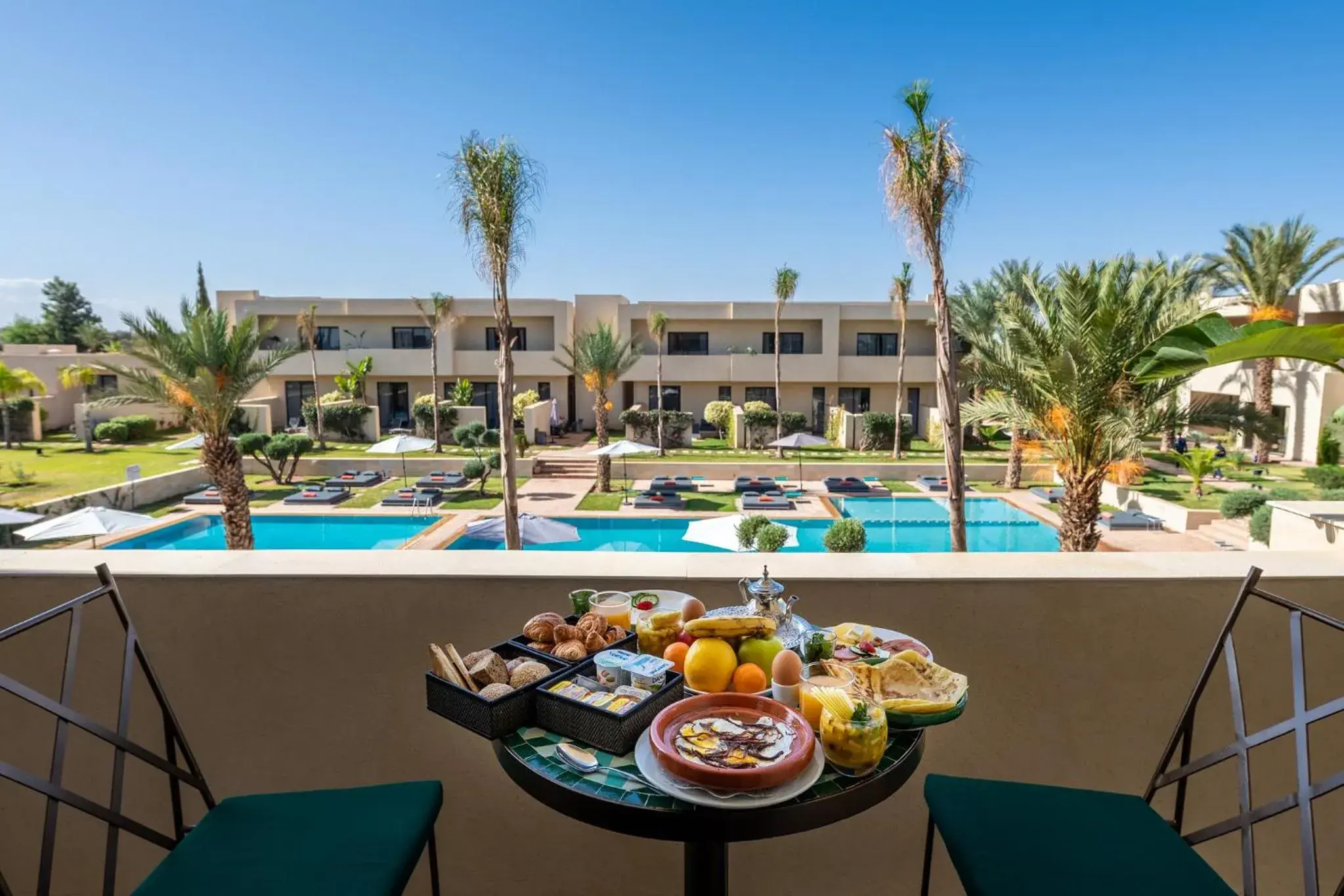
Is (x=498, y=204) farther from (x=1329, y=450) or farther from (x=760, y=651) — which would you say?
(x=1329, y=450)

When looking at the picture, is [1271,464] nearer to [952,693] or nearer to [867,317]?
[867,317]

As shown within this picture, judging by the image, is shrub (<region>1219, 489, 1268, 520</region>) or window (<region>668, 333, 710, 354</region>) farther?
window (<region>668, 333, 710, 354</region>)

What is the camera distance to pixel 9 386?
27.5m

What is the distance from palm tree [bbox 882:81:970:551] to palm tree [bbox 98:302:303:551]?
39.1 feet

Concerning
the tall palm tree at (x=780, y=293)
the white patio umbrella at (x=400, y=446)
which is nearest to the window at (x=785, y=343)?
the tall palm tree at (x=780, y=293)

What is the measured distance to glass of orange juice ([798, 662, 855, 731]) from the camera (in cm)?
Answer: 159

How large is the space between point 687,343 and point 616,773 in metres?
32.0

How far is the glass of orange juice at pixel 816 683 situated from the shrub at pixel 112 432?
113 feet

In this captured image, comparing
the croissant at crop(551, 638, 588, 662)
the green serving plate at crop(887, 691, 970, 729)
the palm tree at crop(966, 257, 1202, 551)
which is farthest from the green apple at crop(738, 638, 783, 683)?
the palm tree at crop(966, 257, 1202, 551)

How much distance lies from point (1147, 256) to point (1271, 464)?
15754 mm

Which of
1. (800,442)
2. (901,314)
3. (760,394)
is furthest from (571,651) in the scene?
(760,394)

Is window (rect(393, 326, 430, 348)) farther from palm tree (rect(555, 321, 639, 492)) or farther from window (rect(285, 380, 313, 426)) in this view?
palm tree (rect(555, 321, 639, 492))

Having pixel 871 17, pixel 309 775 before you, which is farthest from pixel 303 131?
pixel 309 775

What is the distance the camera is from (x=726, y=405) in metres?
31.1
